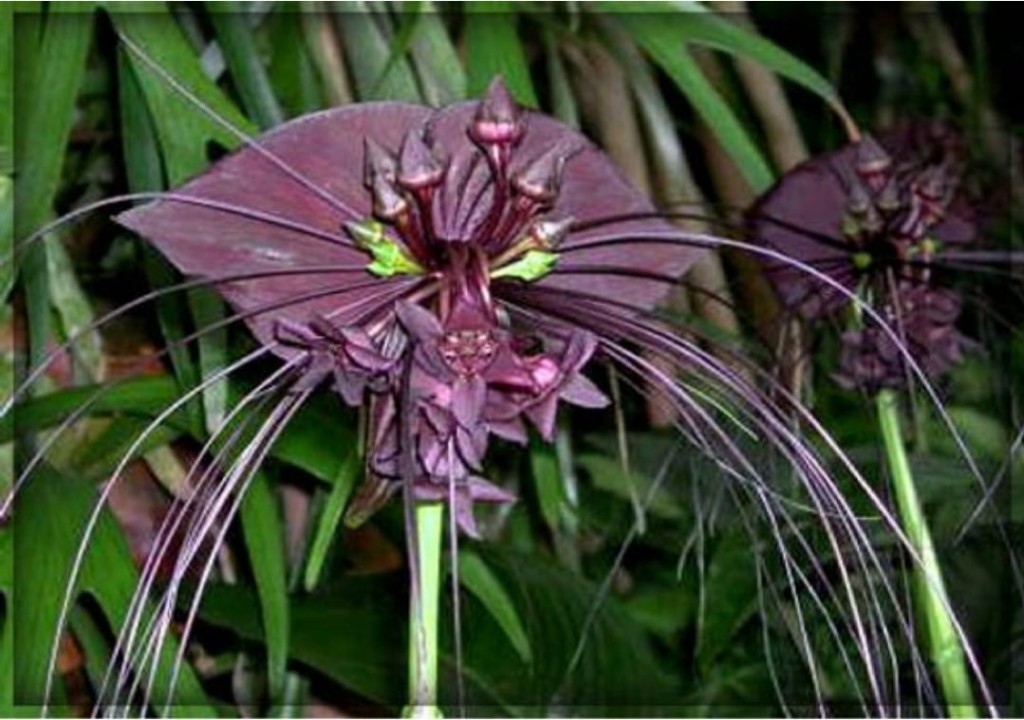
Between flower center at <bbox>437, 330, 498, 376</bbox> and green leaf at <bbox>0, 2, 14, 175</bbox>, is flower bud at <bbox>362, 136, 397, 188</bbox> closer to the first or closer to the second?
flower center at <bbox>437, 330, 498, 376</bbox>

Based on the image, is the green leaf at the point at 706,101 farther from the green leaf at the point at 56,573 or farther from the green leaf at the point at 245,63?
the green leaf at the point at 56,573

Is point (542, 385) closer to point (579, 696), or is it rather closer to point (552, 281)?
point (552, 281)

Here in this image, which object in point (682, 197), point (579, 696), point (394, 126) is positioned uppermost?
point (682, 197)

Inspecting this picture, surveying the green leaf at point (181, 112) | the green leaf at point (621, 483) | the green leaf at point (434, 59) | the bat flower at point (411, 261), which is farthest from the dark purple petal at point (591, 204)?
the green leaf at point (621, 483)

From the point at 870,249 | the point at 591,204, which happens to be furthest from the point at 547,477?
the point at 591,204

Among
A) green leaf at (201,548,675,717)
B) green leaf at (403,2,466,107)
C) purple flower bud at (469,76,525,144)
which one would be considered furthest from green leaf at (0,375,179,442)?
purple flower bud at (469,76,525,144)

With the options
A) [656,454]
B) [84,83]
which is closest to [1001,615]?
[656,454]
